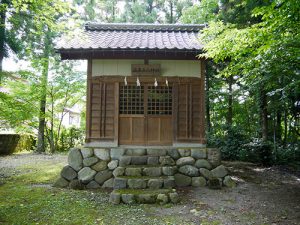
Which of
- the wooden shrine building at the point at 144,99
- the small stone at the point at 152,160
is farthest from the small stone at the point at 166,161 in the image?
the wooden shrine building at the point at 144,99

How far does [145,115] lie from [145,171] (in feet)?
6.72

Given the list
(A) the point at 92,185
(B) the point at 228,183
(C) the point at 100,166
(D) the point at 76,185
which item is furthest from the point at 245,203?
(D) the point at 76,185

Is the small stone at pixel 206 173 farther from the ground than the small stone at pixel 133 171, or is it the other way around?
the small stone at pixel 133 171

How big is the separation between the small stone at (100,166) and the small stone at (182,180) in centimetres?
224

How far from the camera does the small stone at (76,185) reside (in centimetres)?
769

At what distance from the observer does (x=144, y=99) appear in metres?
8.70

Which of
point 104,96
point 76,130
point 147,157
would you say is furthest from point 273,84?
point 76,130

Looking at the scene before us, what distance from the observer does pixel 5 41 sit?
11.0m

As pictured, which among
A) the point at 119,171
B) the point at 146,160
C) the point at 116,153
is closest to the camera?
the point at 119,171

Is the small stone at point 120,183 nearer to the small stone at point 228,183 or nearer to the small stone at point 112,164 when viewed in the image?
the small stone at point 112,164

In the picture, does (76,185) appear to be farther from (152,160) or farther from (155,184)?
(155,184)

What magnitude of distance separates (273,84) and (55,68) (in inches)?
466

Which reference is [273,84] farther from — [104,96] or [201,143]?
[104,96]

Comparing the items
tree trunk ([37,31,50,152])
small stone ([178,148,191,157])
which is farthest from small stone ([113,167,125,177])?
tree trunk ([37,31,50,152])
